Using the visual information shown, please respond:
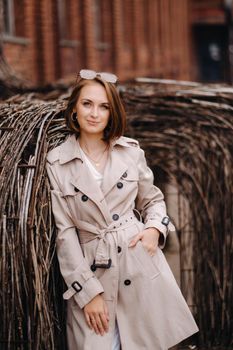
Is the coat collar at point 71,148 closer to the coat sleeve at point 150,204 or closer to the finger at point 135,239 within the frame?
the coat sleeve at point 150,204

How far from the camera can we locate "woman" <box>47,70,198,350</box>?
3.74m

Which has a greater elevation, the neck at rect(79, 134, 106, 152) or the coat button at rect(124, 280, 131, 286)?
the neck at rect(79, 134, 106, 152)

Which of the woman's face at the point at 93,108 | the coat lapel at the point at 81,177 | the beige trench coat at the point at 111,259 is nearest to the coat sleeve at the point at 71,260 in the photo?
the beige trench coat at the point at 111,259

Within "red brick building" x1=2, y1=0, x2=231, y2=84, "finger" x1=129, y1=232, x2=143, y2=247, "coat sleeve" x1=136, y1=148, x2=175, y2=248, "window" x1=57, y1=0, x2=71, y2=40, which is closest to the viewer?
"finger" x1=129, y1=232, x2=143, y2=247

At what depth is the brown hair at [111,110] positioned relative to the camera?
3830 mm

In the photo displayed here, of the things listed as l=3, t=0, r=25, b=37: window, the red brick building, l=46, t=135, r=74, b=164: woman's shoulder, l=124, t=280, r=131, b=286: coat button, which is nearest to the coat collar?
l=46, t=135, r=74, b=164: woman's shoulder

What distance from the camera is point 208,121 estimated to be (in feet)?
18.2

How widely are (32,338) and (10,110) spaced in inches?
55.2

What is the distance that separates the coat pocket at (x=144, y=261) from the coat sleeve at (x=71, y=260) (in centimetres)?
23

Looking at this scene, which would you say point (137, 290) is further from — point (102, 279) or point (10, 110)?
point (10, 110)

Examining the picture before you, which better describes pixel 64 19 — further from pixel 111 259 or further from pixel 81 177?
pixel 111 259

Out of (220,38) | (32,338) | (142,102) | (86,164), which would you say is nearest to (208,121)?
(142,102)

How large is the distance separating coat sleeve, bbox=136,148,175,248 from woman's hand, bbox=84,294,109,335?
44 cm

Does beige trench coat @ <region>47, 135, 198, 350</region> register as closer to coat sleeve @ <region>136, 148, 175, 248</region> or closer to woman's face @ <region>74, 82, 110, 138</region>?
coat sleeve @ <region>136, 148, 175, 248</region>
